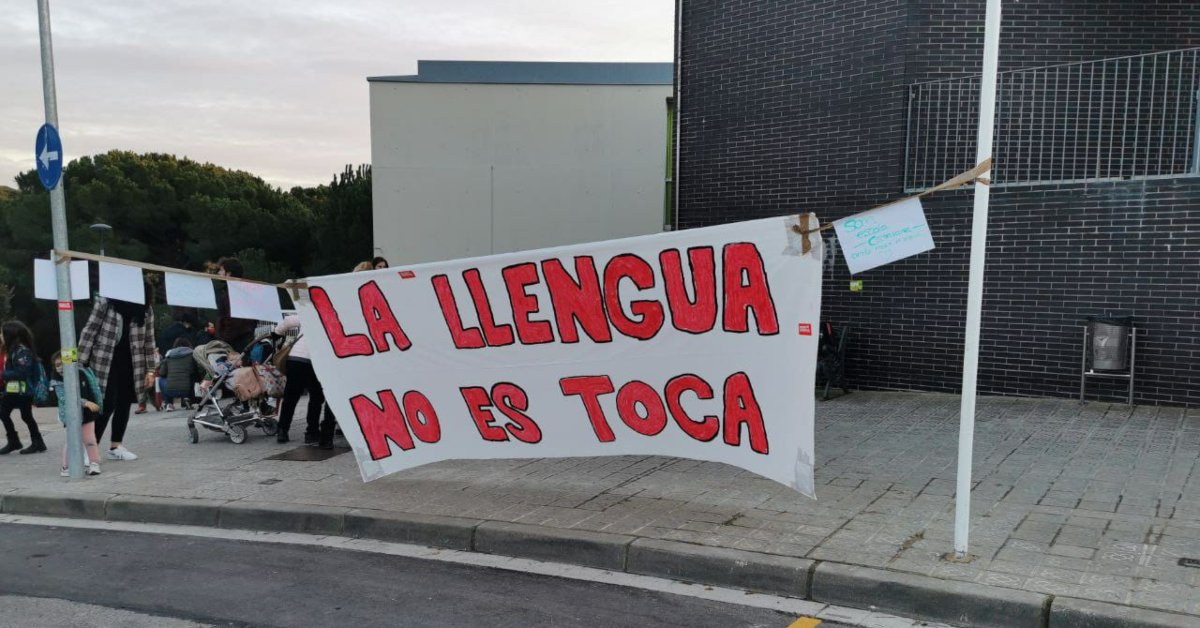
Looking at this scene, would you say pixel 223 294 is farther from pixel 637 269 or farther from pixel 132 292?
pixel 637 269

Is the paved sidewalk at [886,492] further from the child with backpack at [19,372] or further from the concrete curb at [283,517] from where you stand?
the child with backpack at [19,372]

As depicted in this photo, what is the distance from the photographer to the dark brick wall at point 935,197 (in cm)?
982

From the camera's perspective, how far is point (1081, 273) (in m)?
10.2

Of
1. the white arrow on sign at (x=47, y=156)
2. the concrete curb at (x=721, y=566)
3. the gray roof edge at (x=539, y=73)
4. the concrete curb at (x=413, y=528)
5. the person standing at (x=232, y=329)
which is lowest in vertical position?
the concrete curb at (x=413, y=528)

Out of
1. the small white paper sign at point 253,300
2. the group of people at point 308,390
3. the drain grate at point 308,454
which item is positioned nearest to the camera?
the small white paper sign at point 253,300

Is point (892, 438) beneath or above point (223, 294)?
beneath

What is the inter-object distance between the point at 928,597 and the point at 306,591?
3593mm

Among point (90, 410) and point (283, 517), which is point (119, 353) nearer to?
point (90, 410)

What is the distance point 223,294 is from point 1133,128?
446 inches

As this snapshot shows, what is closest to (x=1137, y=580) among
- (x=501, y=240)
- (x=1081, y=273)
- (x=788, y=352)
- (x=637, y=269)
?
(x=788, y=352)

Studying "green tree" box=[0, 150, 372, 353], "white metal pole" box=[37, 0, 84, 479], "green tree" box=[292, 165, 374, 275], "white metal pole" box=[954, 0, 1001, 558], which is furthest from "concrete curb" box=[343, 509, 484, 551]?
"green tree" box=[0, 150, 372, 353]

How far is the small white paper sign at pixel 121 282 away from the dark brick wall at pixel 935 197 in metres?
7.66

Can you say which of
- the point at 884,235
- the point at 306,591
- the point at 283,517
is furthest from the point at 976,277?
the point at 283,517

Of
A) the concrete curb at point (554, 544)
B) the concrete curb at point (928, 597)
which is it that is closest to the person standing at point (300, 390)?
the concrete curb at point (554, 544)
